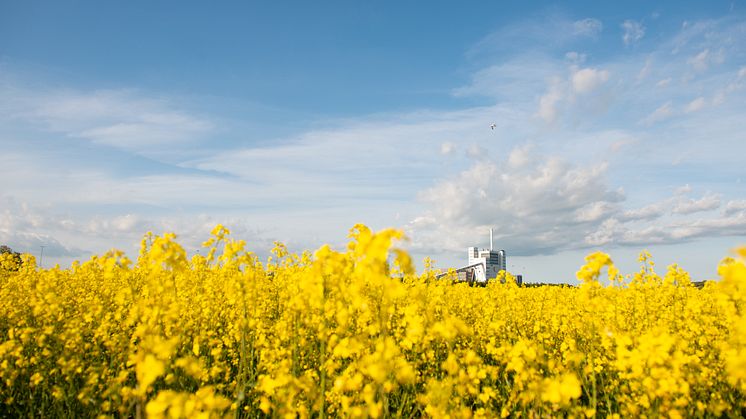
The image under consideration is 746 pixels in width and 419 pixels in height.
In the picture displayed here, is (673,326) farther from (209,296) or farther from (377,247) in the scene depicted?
(209,296)

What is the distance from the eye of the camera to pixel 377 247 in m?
2.25

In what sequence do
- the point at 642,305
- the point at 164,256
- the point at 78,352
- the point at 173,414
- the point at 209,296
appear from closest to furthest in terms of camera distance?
the point at 173,414 < the point at 164,256 < the point at 78,352 < the point at 642,305 < the point at 209,296

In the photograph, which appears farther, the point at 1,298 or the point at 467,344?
the point at 1,298

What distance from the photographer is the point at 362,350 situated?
409 centimetres

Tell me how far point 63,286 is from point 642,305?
1036 centimetres

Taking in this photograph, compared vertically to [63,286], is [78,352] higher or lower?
lower

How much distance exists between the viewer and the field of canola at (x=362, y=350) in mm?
2795

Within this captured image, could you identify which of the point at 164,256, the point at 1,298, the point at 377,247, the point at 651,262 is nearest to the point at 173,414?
the point at 377,247

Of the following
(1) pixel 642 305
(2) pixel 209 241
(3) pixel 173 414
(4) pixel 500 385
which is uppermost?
(2) pixel 209 241

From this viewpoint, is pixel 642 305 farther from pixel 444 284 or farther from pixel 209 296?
pixel 209 296

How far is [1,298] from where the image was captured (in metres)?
8.06

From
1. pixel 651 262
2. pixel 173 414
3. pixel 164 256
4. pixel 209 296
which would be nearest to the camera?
pixel 173 414

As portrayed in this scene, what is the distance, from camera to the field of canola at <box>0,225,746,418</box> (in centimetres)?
279

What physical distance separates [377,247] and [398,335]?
3717 mm
